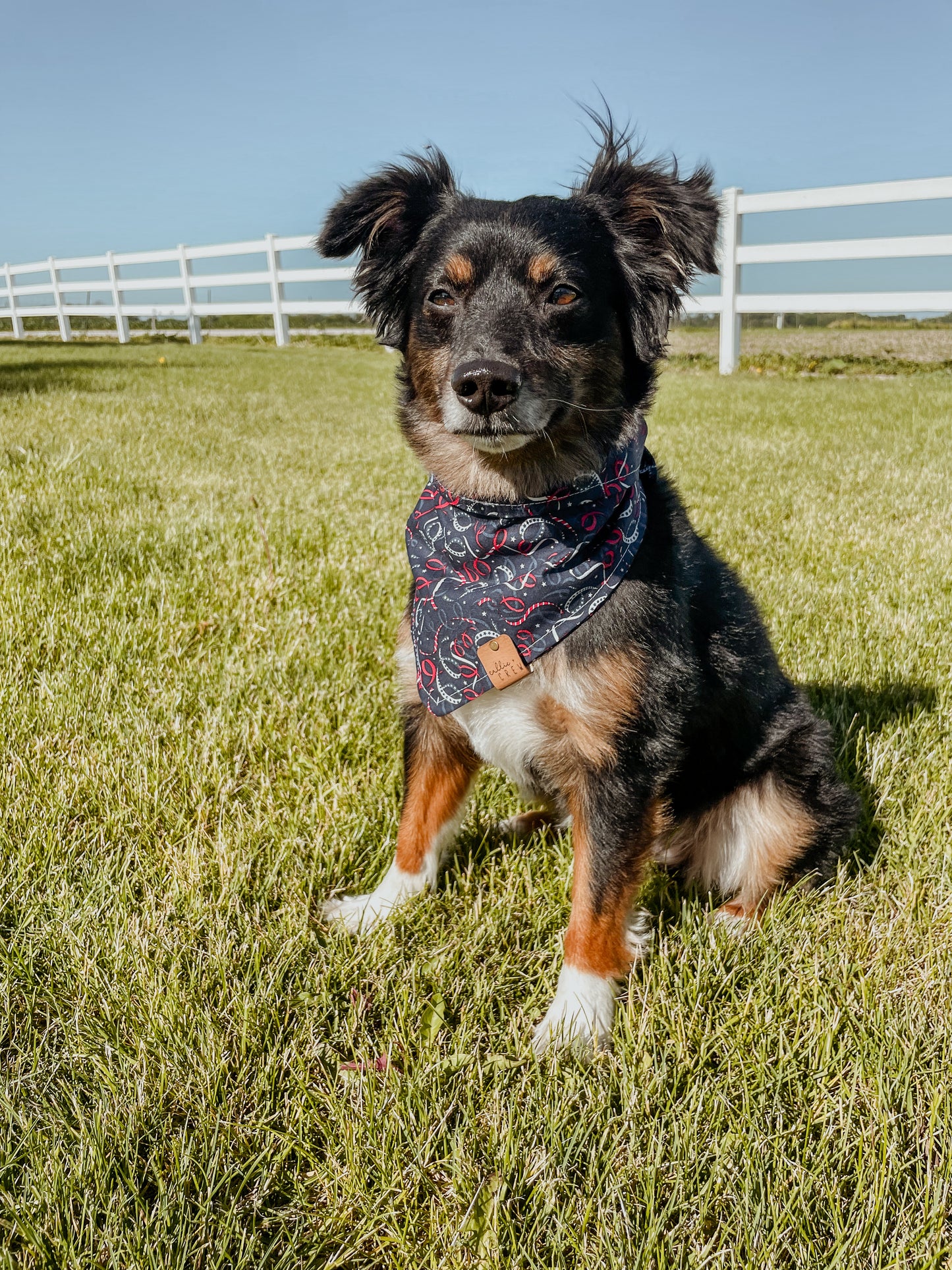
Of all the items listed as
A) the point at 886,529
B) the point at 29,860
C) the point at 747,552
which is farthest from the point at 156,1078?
the point at 886,529

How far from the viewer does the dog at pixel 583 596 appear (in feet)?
7.00

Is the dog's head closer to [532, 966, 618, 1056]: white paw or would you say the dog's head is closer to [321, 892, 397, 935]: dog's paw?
[321, 892, 397, 935]: dog's paw

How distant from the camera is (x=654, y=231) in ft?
8.41

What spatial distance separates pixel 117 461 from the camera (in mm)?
6566

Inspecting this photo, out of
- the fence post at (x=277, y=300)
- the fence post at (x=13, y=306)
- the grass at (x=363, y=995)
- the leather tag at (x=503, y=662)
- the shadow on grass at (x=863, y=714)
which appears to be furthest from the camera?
the fence post at (x=13, y=306)

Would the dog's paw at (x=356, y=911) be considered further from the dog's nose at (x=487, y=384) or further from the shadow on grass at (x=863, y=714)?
the shadow on grass at (x=863, y=714)

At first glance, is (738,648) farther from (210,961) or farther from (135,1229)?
(135,1229)

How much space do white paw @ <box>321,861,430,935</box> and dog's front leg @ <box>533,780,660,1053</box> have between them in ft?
1.63

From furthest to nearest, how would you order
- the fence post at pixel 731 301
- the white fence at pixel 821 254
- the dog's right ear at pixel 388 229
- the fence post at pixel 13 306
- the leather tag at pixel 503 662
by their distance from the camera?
the fence post at pixel 13 306 < the fence post at pixel 731 301 < the white fence at pixel 821 254 < the dog's right ear at pixel 388 229 < the leather tag at pixel 503 662

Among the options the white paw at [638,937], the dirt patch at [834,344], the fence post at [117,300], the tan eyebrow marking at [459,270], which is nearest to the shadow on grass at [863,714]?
the white paw at [638,937]

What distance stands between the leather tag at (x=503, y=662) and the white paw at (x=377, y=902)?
65cm

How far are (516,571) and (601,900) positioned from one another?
874mm

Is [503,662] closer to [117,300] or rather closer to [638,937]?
[638,937]

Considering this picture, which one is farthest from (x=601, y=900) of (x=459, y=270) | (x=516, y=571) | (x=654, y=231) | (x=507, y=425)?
(x=654, y=231)
